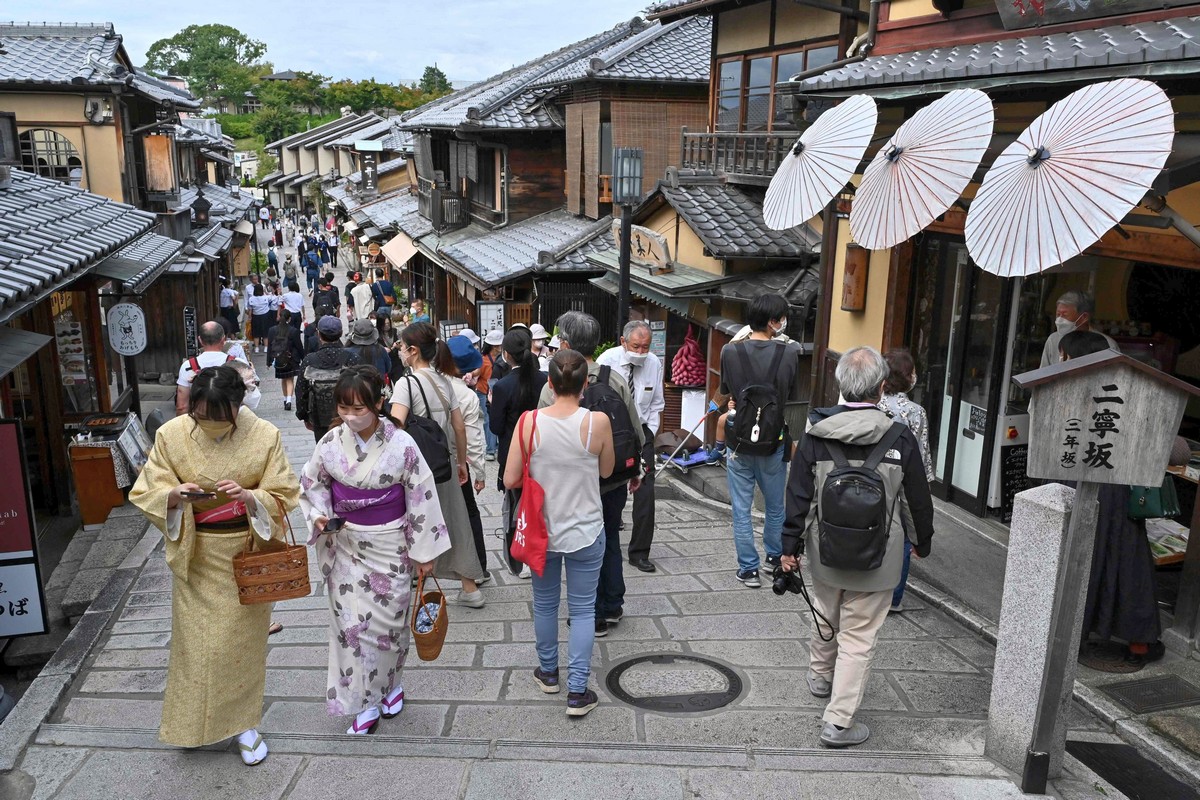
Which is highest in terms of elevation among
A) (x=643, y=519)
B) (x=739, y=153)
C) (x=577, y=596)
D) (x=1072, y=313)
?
(x=739, y=153)

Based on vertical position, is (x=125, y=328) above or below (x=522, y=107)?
below

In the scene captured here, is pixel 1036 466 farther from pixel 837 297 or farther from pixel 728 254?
pixel 728 254

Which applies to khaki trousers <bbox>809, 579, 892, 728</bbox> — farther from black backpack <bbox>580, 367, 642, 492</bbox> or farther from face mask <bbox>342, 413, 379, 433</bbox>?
face mask <bbox>342, 413, 379, 433</bbox>

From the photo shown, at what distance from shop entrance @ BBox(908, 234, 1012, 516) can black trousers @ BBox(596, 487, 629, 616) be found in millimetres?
3806

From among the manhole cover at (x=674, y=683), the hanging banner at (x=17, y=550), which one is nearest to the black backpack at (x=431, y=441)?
the manhole cover at (x=674, y=683)

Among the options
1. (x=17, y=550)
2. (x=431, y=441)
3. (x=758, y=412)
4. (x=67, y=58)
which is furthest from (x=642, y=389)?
(x=67, y=58)

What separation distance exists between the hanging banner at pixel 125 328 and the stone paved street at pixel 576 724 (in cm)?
723

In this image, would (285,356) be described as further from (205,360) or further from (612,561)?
(612,561)

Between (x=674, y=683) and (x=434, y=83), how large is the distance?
284ft

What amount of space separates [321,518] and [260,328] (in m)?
22.7

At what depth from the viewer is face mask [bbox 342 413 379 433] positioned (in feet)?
15.2

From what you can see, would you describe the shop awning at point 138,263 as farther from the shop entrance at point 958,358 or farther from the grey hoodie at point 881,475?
the shop entrance at point 958,358

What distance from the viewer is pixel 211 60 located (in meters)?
96.8

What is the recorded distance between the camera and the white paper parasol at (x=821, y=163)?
21.2ft
